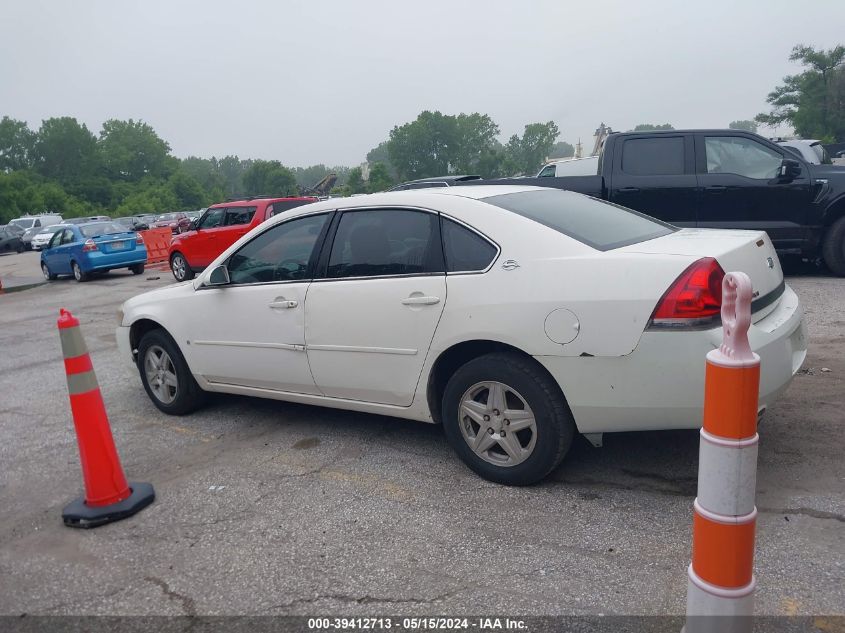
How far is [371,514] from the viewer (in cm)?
356

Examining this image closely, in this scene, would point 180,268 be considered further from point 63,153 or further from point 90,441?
point 63,153

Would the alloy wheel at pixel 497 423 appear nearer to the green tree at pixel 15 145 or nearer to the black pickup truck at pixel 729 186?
the black pickup truck at pixel 729 186

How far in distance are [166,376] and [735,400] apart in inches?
176

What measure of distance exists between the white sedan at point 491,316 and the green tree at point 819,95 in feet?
182

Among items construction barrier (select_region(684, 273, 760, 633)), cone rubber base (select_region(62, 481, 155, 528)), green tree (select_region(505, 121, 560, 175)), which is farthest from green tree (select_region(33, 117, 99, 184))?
construction barrier (select_region(684, 273, 760, 633))

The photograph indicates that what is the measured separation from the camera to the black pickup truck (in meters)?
8.98

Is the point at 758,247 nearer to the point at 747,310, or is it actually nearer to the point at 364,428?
the point at 747,310

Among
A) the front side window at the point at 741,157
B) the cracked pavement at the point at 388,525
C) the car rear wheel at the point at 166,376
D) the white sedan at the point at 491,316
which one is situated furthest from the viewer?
the front side window at the point at 741,157

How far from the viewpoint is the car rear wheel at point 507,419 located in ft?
11.4

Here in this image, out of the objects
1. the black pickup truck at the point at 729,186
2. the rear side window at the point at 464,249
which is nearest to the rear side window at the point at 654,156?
the black pickup truck at the point at 729,186

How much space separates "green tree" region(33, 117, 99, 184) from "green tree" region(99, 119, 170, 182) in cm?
305

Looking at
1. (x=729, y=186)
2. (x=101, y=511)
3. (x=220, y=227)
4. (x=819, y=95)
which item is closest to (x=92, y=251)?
(x=220, y=227)

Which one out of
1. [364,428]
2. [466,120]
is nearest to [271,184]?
[466,120]

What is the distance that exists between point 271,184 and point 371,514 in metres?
93.8
